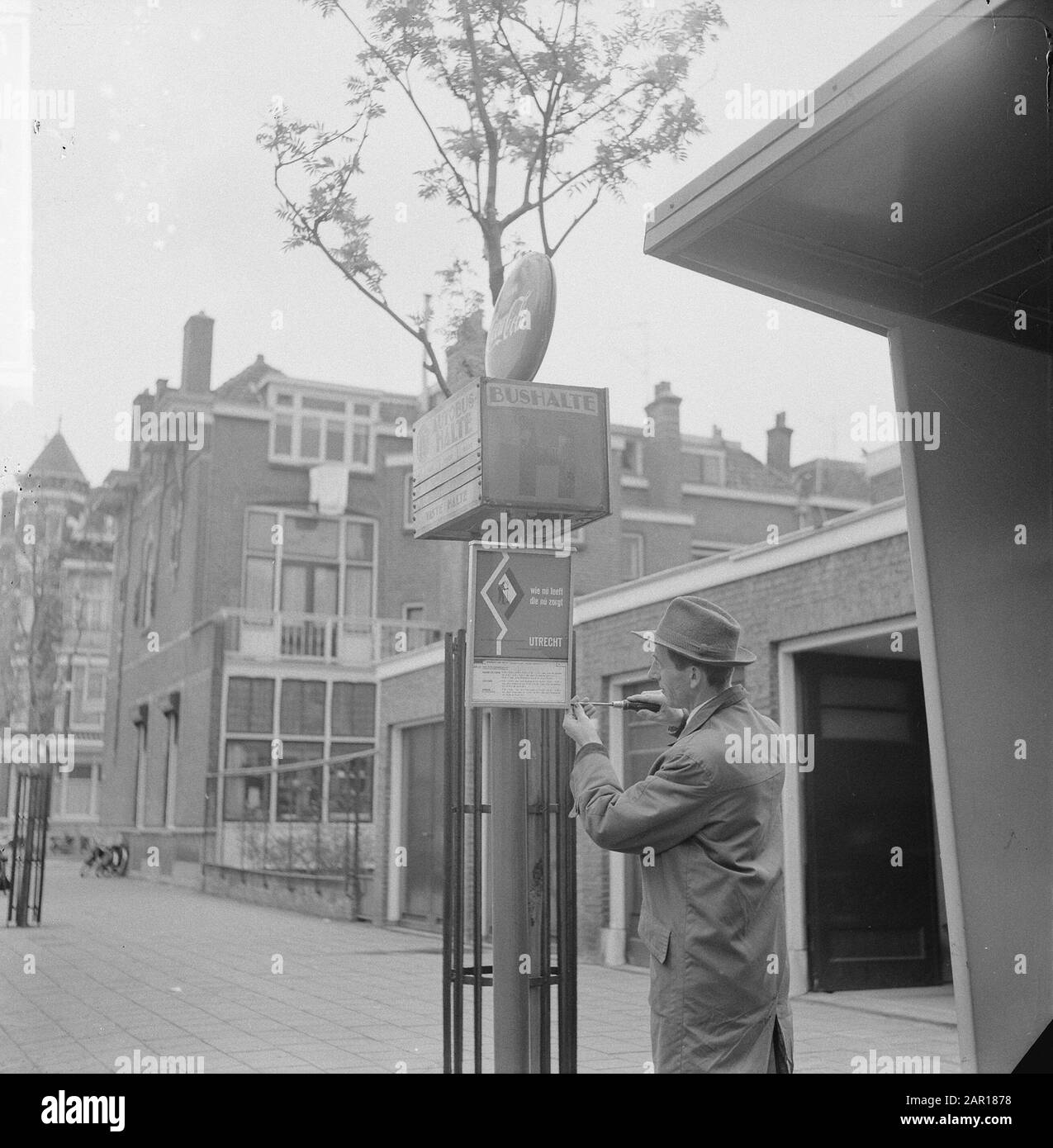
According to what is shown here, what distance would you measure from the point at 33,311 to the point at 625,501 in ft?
71.3

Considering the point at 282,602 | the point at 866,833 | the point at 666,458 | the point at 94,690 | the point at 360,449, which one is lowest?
the point at 866,833

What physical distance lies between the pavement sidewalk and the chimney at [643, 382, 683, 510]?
47.1 ft

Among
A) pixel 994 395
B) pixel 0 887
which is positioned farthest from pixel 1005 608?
pixel 0 887

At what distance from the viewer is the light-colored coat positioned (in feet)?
9.99

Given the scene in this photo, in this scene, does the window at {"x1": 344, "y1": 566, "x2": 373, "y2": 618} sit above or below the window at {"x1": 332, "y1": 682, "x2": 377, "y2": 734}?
above

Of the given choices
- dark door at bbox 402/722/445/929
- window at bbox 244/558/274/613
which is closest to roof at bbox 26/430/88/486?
dark door at bbox 402/722/445/929

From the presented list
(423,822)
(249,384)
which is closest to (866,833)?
(423,822)

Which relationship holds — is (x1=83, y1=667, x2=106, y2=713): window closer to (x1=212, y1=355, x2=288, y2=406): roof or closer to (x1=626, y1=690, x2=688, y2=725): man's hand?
(x1=212, y1=355, x2=288, y2=406): roof

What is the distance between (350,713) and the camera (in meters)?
22.1

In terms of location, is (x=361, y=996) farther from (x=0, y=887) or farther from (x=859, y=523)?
(x=859, y=523)

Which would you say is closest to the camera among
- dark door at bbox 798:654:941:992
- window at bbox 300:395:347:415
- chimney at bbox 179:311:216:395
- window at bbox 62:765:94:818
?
A: dark door at bbox 798:654:941:992

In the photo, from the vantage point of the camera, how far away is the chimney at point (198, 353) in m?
18.8

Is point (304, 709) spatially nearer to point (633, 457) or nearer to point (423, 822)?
point (423, 822)

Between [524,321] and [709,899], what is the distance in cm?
198
